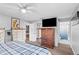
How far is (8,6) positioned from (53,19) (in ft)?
2.54

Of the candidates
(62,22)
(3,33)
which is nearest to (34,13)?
(62,22)

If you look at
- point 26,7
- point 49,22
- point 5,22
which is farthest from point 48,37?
point 5,22

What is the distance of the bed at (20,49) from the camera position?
1610mm

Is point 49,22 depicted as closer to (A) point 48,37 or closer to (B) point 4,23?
(A) point 48,37

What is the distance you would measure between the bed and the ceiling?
463mm

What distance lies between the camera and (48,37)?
1716mm

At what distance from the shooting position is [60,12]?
5.31 feet

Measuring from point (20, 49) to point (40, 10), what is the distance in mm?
745

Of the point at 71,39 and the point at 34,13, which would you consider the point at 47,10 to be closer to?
the point at 34,13

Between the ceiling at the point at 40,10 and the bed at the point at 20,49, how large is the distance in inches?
18.2

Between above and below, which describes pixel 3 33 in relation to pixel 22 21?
below

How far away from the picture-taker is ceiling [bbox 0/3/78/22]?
5.09 feet

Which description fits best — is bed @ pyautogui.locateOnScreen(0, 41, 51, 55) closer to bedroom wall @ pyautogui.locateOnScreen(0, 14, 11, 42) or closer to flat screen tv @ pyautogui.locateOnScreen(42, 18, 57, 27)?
bedroom wall @ pyautogui.locateOnScreen(0, 14, 11, 42)

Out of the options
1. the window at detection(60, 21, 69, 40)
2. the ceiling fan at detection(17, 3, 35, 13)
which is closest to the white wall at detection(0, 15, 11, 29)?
the ceiling fan at detection(17, 3, 35, 13)
